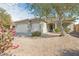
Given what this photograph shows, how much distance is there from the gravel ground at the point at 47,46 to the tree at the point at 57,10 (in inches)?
6.4

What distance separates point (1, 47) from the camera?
6.16 meters

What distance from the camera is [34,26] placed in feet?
20.4

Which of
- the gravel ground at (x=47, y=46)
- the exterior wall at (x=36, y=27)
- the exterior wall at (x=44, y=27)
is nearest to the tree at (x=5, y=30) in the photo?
the gravel ground at (x=47, y=46)

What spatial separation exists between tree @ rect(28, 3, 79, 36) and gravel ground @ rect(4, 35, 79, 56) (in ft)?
0.53

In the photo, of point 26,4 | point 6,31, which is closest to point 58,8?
point 26,4

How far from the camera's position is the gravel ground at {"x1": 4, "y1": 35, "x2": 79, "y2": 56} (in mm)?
6184

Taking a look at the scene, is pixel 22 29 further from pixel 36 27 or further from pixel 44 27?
pixel 44 27

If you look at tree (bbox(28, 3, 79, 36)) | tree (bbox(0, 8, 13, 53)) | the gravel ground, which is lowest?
the gravel ground

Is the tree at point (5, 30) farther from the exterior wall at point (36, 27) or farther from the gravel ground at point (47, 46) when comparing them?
the exterior wall at point (36, 27)

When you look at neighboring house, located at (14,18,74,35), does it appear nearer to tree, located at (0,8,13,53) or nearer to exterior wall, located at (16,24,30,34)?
exterior wall, located at (16,24,30,34)

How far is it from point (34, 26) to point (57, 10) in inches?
17.5

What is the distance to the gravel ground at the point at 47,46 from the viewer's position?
6184 millimetres

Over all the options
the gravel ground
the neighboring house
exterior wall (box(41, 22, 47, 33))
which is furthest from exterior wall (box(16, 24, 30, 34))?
exterior wall (box(41, 22, 47, 33))

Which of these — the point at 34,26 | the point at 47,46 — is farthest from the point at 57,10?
the point at 47,46
